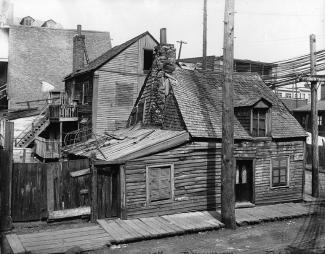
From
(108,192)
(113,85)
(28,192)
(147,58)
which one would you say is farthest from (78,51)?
(28,192)

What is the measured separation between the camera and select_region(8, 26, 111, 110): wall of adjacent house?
39.3 m

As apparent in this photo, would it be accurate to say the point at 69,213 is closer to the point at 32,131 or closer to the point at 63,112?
the point at 32,131

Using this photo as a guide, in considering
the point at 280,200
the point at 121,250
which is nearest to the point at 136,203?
the point at 121,250

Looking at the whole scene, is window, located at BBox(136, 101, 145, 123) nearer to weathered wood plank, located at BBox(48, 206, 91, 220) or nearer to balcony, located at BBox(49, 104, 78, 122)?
weathered wood plank, located at BBox(48, 206, 91, 220)

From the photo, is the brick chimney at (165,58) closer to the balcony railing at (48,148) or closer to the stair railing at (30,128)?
the balcony railing at (48,148)

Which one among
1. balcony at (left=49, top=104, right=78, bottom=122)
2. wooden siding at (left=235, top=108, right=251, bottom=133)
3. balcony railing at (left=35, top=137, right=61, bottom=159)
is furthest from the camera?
balcony at (left=49, top=104, right=78, bottom=122)

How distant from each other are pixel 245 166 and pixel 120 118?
13888 mm

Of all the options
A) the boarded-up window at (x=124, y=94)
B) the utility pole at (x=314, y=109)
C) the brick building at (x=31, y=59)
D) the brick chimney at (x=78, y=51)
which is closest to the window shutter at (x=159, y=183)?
the utility pole at (x=314, y=109)

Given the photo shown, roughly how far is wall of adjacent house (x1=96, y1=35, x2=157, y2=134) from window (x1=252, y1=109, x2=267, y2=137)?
1358cm

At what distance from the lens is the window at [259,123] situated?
18422mm

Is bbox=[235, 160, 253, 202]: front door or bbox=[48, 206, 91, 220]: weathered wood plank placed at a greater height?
bbox=[235, 160, 253, 202]: front door

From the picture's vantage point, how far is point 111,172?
591 inches

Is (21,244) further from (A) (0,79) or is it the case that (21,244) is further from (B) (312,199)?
(A) (0,79)

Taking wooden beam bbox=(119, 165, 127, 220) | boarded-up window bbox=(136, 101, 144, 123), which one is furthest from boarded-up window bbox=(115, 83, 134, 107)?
wooden beam bbox=(119, 165, 127, 220)
